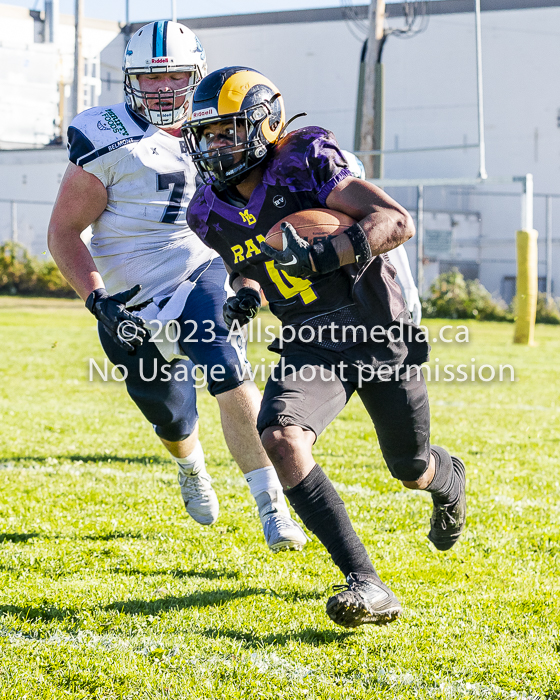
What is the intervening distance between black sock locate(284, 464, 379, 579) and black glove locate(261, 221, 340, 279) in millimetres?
597

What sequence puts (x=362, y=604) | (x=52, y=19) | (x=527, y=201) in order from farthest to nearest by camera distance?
1. (x=52, y=19)
2. (x=527, y=201)
3. (x=362, y=604)

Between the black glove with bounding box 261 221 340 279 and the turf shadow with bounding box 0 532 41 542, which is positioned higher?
the black glove with bounding box 261 221 340 279

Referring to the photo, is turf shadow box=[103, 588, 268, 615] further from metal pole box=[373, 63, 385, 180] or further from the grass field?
metal pole box=[373, 63, 385, 180]

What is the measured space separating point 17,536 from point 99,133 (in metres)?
1.69

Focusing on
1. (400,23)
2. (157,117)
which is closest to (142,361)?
(157,117)

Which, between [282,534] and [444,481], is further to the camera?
[444,481]

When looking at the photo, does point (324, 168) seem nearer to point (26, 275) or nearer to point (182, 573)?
point (182, 573)

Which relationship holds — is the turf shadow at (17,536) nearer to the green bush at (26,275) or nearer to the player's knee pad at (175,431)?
the player's knee pad at (175,431)

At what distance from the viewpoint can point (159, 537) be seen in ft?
11.7

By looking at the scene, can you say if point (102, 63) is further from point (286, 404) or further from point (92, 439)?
point (286, 404)

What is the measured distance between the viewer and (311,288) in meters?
2.77

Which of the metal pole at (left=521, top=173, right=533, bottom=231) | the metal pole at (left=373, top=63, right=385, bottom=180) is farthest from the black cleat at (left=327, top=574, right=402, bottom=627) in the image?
the metal pole at (left=373, top=63, right=385, bottom=180)

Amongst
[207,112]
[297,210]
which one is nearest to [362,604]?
[297,210]

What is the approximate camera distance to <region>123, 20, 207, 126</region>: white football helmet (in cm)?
366
